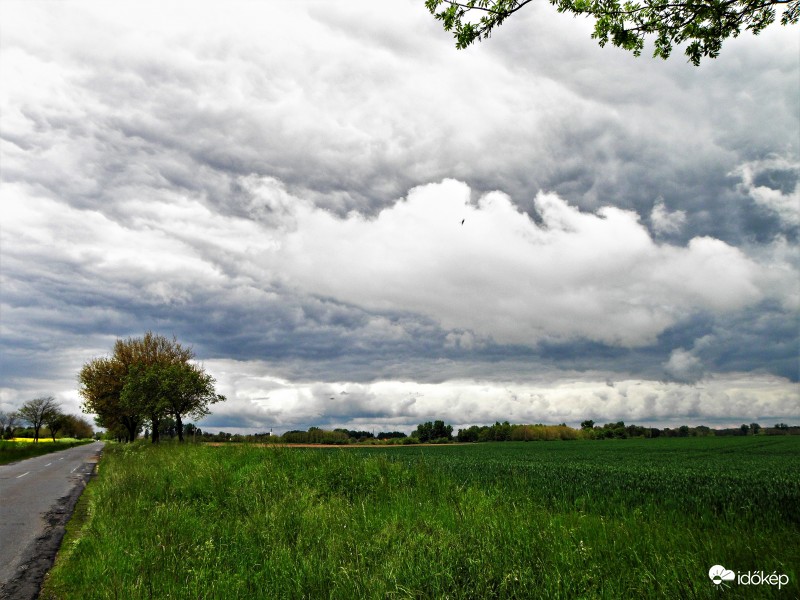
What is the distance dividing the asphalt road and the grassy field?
41 cm

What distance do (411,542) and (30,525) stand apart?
11003mm

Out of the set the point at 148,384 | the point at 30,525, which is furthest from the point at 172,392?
the point at 30,525

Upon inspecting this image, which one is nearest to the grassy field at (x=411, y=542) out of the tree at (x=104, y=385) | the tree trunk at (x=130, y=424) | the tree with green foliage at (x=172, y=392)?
the tree with green foliage at (x=172, y=392)

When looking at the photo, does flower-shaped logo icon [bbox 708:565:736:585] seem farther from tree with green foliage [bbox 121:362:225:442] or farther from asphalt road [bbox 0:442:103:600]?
tree with green foliage [bbox 121:362:225:442]

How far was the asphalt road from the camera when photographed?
8.05 metres

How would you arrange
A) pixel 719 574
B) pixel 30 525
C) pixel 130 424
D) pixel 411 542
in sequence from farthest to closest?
1. pixel 130 424
2. pixel 30 525
3. pixel 411 542
4. pixel 719 574

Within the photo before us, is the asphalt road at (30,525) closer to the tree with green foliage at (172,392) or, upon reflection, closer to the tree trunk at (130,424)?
the tree with green foliage at (172,392)

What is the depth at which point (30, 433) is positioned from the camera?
146500mm

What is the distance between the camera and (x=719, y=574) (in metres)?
5.47

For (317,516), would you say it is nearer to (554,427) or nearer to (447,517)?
(447,517)

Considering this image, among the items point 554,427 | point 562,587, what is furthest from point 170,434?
point 554,427

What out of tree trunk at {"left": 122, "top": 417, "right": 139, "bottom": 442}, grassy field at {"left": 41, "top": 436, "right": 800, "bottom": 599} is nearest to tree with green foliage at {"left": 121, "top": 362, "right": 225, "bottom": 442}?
tree trunk at {"left": 122, "top": 417, "right": 139, "bottom": 442}

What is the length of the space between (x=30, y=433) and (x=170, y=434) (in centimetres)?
12424

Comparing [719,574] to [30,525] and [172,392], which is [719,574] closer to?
[30,525]
